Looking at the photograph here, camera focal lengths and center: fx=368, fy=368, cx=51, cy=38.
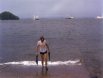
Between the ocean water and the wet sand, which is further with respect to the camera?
the ocean water

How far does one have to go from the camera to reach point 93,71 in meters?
23.9

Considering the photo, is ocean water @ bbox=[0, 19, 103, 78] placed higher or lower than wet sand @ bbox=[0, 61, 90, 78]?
lower

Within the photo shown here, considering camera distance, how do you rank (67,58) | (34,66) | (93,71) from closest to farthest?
(93,71), (34,66), (67,58)

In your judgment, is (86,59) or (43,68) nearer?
(43,68)

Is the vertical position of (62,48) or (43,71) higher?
(43,71)

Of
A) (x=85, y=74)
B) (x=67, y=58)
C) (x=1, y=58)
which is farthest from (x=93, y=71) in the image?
(x=1, y=58)

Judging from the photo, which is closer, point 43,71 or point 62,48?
point 43,71

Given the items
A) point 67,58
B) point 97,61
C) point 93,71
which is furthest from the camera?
point 67,58

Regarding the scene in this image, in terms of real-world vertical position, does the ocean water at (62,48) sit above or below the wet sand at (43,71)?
below

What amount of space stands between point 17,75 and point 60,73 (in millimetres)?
2645

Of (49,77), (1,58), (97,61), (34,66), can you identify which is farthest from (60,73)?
(1,58)

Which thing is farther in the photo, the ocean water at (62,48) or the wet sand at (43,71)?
the ocean water at (62,48)

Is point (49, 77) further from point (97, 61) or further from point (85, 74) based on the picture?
point (97, 61)

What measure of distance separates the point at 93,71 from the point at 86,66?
2.12 meters
